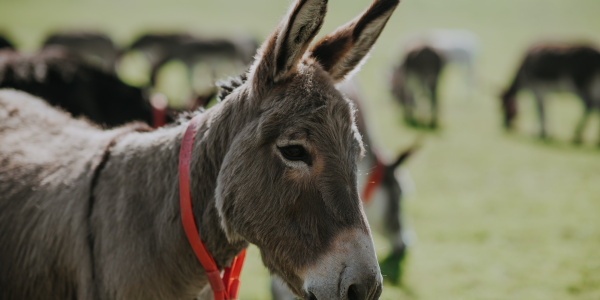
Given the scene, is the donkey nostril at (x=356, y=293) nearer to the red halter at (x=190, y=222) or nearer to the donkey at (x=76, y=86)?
the red halter at (x=190, y=222)

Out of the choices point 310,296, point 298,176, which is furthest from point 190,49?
point 310,296

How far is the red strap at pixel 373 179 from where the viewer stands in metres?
5.14

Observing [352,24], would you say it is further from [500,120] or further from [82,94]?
[500,120]

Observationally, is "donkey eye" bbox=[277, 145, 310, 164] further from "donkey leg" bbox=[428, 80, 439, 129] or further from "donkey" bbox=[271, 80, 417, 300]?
"donkey leg" bbox=[428, 80, 439, 129]

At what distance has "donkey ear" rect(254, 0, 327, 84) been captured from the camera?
5.71 ft

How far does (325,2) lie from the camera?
1.77 m

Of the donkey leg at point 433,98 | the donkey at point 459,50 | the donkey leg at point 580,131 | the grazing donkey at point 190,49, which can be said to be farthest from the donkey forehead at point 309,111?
the grazing donkey at point 190,49

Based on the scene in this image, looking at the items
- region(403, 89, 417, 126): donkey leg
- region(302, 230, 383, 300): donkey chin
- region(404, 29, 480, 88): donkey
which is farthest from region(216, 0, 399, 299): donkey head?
region(404, 29, 480, 88): donkey

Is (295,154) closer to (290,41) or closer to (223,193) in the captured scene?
(223,193)

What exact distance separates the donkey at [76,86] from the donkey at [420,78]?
1094cm

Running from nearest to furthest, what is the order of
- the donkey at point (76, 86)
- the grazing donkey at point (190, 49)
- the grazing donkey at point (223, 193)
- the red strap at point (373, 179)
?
1. the grazing donkey at point (223, 193)
2. the donkey at point (76, 86)
3. the red strap at point (373, 179)
4. the grazing donkey at point (190, 49)

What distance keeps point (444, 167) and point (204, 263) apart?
9160mm

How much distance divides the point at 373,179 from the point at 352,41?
333 cm

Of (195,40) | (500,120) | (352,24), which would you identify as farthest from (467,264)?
(195,40)
